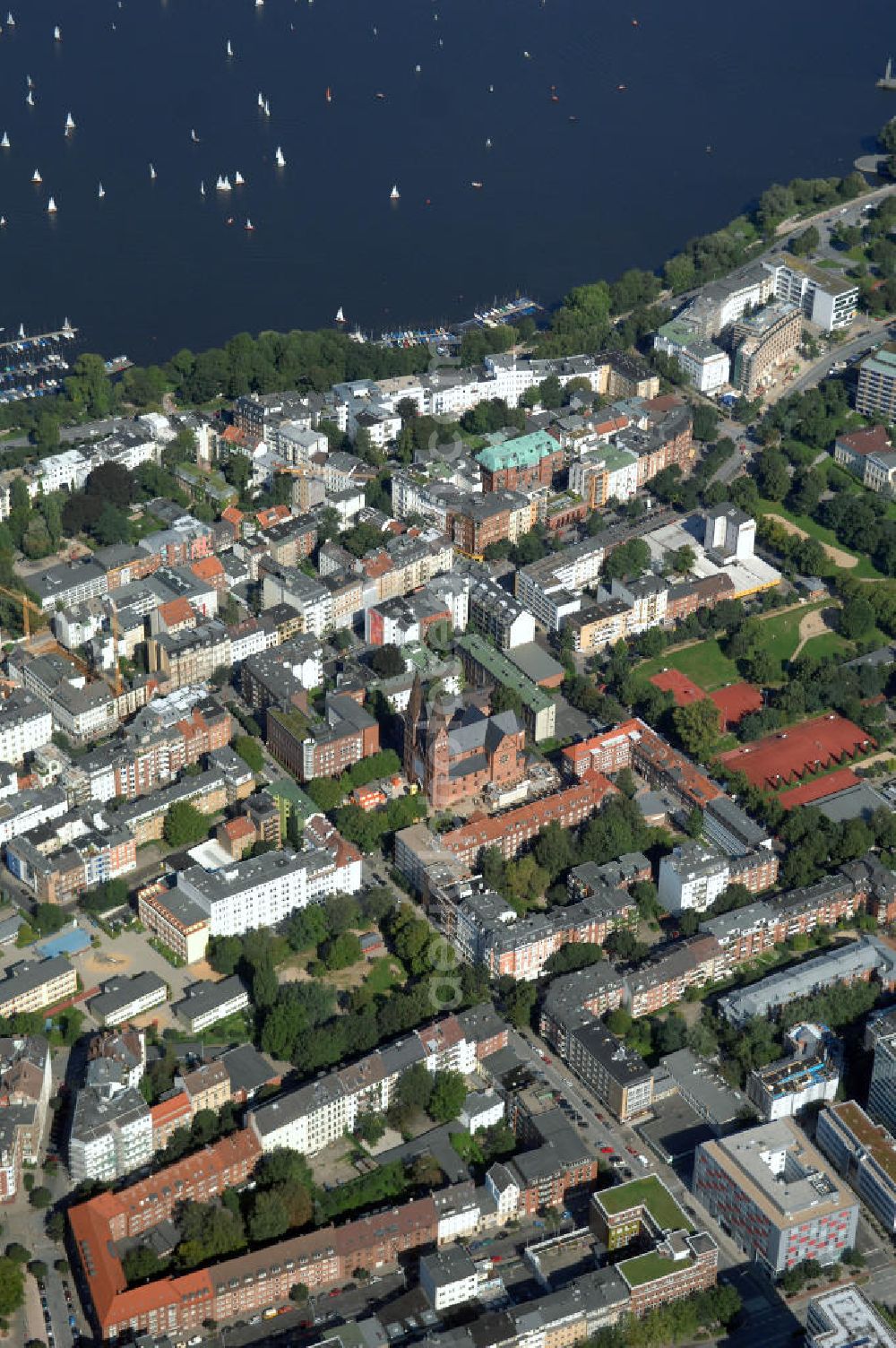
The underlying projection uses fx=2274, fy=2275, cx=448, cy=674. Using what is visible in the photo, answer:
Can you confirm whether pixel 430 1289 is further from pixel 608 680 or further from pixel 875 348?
pixel 875 348

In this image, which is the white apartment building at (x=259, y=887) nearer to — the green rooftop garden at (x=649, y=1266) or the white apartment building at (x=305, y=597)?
the white apartment building at (x=305, y=597)

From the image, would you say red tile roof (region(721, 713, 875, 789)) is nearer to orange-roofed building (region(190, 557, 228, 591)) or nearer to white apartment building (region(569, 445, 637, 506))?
white apartment building (region(569, 445, 637, 506))

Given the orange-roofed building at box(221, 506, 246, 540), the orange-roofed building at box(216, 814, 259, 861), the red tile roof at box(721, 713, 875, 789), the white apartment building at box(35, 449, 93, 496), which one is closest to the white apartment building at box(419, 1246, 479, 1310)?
the orange-roofed building at box(216, 814, 259, 861)

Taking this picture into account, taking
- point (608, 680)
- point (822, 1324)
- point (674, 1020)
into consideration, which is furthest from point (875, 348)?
point (822, 1324)

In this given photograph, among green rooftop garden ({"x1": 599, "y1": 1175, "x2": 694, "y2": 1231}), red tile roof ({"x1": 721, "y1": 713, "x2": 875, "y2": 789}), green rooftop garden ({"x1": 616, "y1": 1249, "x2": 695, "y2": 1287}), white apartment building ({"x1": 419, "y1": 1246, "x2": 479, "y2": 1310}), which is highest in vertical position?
red tile roof ({"x1": 721, "y1": 713, "x2": 875, "y2": 789})

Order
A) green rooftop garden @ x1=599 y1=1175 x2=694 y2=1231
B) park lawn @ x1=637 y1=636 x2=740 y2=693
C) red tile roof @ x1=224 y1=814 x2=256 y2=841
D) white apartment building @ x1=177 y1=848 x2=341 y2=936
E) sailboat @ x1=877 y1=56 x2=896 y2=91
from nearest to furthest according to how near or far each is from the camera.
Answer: green rooftop garden @ x1=599 y1=1175 x2=694 y2=1231, white apartment building @ x1=177 y1=848 x2=341 y2=936, red tile roof @ x1=224 y1=814 x2=256 y2=841, park lawn @ x1=637 y1=636 x2=740 y2=693, sailboat @ x1=877 y1=56 x2=896 y2=91

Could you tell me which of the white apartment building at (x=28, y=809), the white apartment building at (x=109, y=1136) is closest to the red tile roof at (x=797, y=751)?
the white apartment building at (x=28, y=809)
